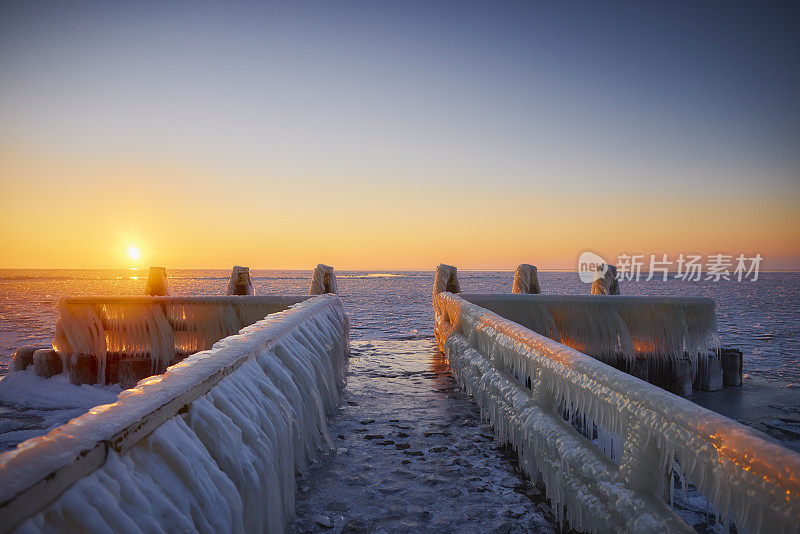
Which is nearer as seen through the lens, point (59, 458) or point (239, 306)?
point (59, 458)

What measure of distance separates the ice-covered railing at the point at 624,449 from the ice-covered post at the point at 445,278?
6634 millimetres

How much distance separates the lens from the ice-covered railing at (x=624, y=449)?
53.5 inches

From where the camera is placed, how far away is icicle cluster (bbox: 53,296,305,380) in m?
7.37

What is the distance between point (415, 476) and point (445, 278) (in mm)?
7526

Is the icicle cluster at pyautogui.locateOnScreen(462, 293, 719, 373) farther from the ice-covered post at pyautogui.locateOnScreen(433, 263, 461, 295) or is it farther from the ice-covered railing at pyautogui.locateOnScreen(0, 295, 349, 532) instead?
the ice-covered railing at pyautogui.locateOnScreen(0, 295, 349, 532)

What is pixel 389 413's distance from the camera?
5.43m

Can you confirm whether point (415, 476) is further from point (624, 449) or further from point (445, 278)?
point (445, 278)

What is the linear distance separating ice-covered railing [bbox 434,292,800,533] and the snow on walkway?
0.93 feet

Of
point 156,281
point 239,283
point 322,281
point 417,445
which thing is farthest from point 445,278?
point 417,445

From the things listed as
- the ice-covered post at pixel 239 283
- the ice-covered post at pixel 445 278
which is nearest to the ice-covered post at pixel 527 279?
the ice-covered post at pixel 445 278

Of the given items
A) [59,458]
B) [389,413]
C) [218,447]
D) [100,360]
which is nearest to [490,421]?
[389,413]

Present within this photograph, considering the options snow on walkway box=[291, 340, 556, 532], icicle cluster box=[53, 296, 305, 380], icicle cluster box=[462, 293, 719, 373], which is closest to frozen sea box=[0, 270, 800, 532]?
snow on walkway box=[291, 340, 556, 532]

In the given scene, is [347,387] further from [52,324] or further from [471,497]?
[52,324]

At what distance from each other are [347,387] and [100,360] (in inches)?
164
